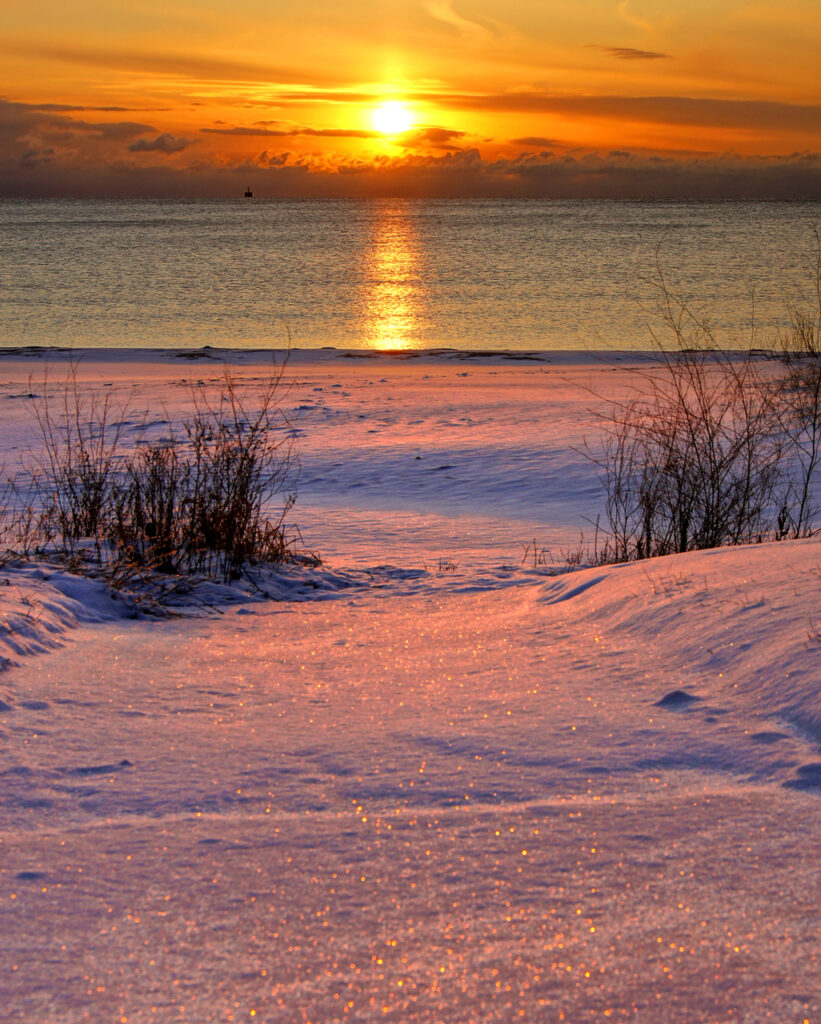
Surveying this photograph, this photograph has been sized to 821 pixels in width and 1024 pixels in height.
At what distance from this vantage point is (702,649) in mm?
4066

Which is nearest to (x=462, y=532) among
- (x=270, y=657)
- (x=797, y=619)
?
(x=270, y=657)

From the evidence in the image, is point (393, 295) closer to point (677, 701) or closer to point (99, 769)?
point (677, 701)

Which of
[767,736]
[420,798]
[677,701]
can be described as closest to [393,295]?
[677,701]

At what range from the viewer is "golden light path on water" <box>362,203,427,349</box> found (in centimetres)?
2772

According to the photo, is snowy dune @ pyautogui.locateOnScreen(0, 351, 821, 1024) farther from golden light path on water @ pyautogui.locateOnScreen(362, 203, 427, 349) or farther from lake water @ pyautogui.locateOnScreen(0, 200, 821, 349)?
golden light path on water @ pyautogui.locateOnScreen(362, 203, 427, 349)

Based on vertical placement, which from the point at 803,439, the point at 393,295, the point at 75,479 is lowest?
the point at 75,479

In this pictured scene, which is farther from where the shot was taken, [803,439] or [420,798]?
[803,439]

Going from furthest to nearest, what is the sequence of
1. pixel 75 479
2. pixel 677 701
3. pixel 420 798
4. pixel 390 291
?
pixel 390 291 → pixel 75 479 → pixel 677 701 → pixel 420 798

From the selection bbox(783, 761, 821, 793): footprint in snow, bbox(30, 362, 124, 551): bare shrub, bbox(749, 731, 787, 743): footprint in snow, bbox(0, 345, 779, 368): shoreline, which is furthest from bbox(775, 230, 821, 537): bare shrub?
bbox(0, 345, 779, 368): shoreline

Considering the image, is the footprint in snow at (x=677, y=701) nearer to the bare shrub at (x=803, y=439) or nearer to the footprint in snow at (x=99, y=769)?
the footprint in snow at (x=99, y=769)

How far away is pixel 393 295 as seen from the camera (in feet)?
127

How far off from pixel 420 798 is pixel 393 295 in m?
37.1

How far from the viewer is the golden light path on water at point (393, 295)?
90.9 ft

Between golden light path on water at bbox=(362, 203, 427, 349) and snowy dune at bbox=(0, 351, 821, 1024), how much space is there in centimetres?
2093
